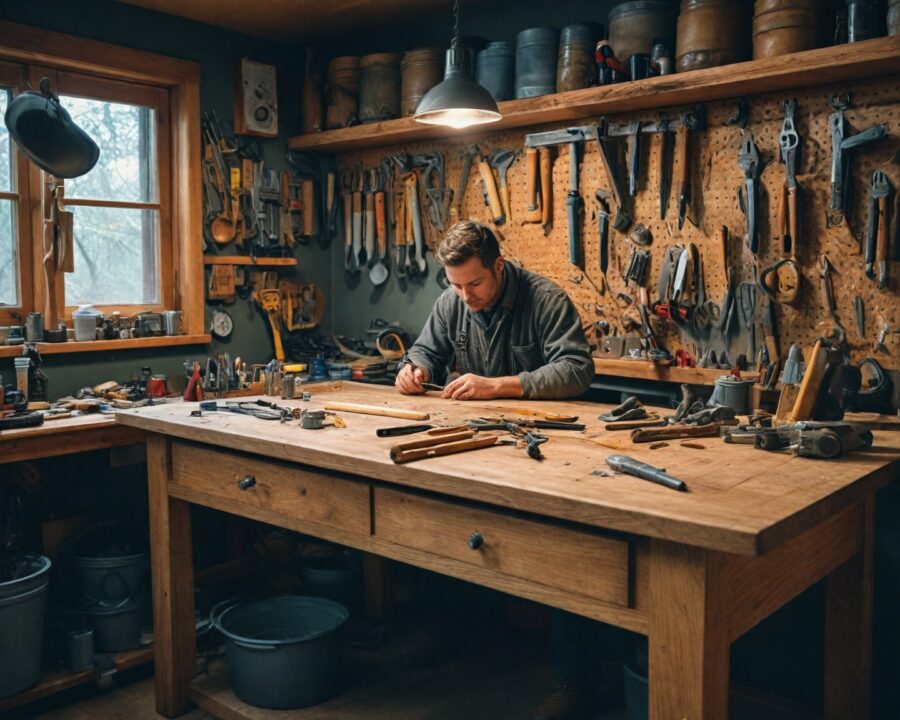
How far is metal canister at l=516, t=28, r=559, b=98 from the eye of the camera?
3926 mm

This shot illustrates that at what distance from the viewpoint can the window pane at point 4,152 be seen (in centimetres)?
386

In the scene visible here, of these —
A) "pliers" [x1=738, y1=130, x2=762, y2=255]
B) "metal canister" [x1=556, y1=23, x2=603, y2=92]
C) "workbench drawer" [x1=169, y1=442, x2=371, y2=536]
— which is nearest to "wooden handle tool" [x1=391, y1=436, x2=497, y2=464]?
"workbench drawer" [x1=169, y1=442, x2=371, y2=536]

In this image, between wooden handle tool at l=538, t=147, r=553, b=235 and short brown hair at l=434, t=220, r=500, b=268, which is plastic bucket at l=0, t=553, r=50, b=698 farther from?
wooden handle tool at l=538, t=147, r=553, b=235

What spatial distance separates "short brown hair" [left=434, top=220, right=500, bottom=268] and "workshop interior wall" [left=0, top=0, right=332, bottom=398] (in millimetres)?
1839

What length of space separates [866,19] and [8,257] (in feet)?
12.2

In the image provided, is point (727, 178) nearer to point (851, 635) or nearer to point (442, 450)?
point (851, 635)

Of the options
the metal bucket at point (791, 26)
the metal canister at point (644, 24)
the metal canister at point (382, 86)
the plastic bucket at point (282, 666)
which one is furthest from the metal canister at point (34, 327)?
the metal bucket at point (791, 26)

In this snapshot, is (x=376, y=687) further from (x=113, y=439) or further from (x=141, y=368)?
(x=141, y=368)

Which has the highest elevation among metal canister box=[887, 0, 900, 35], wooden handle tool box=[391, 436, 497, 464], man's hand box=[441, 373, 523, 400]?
metal canister box=[887, 0, 900, 35]

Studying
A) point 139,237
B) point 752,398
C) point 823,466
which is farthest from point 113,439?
point 823,466

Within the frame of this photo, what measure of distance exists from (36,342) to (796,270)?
11.0 feet

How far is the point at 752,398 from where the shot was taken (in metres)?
2.71

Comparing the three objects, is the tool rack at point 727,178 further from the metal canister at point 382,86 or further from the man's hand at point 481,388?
the man's hand at point 481,388

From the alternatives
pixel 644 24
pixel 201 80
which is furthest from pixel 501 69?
pixel 201 80
